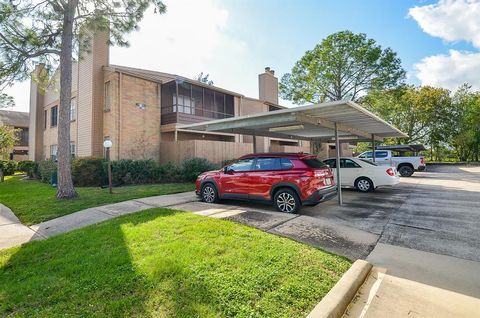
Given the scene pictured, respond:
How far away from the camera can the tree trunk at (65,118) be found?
9.19m

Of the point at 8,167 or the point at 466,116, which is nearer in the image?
the point at 8,167

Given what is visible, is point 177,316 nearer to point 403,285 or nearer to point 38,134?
point 403,285

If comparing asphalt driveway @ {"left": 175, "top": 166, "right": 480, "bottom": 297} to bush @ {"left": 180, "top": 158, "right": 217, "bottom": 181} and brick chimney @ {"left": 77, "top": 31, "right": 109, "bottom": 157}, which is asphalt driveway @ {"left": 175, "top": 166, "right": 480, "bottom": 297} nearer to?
bush @ {"left": 180, "top": 158, "right": 217, "bottom": 181}

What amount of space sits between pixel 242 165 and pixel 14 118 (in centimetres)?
4091

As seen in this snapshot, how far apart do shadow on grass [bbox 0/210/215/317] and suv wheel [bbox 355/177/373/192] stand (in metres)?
9.57

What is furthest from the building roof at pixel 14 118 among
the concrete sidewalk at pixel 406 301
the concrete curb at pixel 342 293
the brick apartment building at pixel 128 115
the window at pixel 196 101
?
the concrete sidewalk at pixel 406 301

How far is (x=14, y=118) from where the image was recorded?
3403cm

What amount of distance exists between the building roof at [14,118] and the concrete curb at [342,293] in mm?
42598

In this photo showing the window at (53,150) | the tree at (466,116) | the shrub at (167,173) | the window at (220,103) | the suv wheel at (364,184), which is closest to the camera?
the suv wheel at (364,184)

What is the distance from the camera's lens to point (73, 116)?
16.3 meters

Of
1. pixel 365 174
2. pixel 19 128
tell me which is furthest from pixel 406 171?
pixel 19 128

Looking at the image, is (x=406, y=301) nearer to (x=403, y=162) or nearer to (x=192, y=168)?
(x=192, y=168)

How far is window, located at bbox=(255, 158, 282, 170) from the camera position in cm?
712

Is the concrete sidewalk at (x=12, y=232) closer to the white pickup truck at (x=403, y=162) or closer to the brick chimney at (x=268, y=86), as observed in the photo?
the white pickup truck at (x=403, y=162)
